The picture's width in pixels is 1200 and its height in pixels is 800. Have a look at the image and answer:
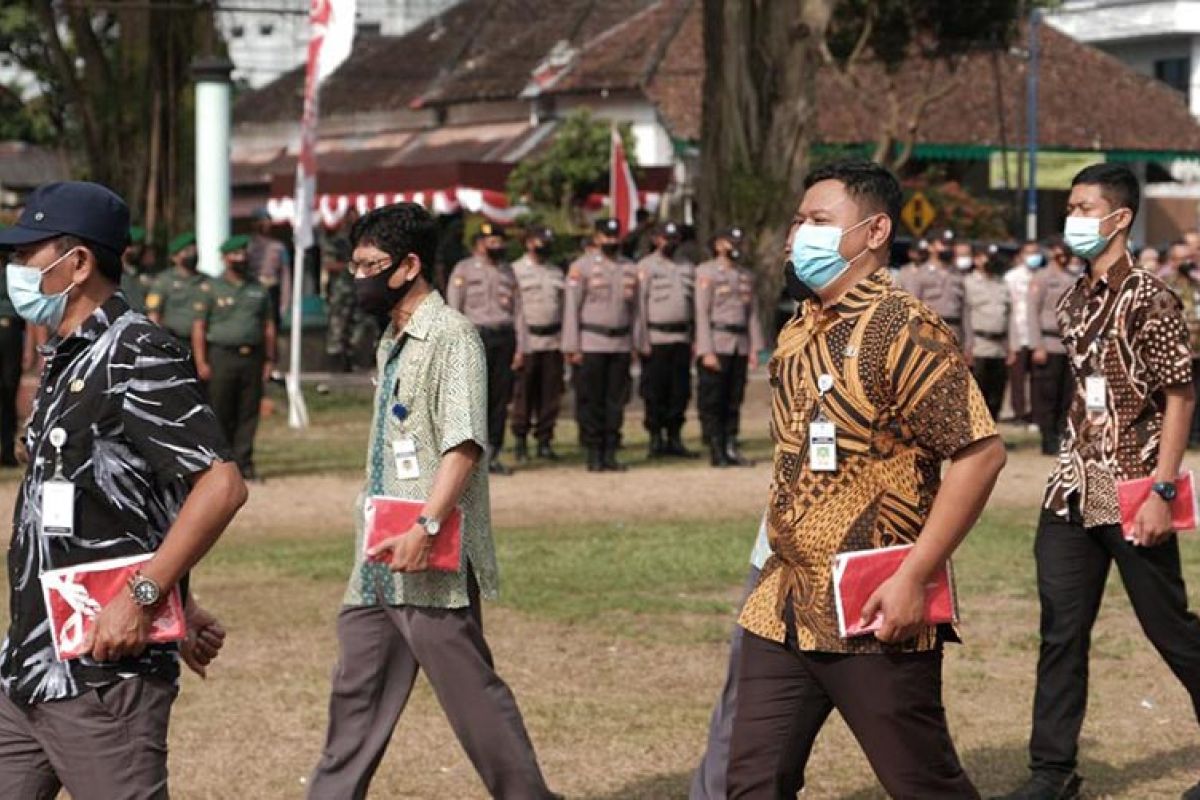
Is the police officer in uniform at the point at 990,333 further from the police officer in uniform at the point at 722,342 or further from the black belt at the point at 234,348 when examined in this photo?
the black belt at the point at 234,348

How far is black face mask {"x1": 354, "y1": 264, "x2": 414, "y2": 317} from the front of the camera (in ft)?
23.5

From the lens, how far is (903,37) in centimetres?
4038

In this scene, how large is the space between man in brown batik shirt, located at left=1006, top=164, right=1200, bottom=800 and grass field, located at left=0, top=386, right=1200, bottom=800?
0.53 metres

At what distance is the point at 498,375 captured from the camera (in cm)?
1992

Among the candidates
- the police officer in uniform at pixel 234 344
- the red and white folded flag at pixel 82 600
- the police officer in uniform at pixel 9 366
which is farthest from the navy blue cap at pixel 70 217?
the police officer in uniform at pixel 9 366

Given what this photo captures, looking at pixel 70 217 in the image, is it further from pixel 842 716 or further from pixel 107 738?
pixel 842 716

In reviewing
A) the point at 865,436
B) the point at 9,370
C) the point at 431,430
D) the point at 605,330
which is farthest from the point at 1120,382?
the point at 9,370

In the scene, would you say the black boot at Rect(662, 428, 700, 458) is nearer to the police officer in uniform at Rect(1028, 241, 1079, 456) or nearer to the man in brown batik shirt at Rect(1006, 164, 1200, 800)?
the police officer in uniform at Rect(1028, 241, 1079, 456)

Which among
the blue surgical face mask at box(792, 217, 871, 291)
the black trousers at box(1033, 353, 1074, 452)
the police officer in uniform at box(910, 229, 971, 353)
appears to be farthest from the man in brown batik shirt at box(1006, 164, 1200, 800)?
the police officer in uniform at box(910, 229, 971, 353)

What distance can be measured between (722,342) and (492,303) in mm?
2112

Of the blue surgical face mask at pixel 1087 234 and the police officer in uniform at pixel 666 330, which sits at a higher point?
the blue surgical face mask at pixel 1087 234

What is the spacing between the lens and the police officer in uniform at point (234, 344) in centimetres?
1855

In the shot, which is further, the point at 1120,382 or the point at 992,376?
the point at 992,376

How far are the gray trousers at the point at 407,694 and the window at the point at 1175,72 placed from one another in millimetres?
63927
